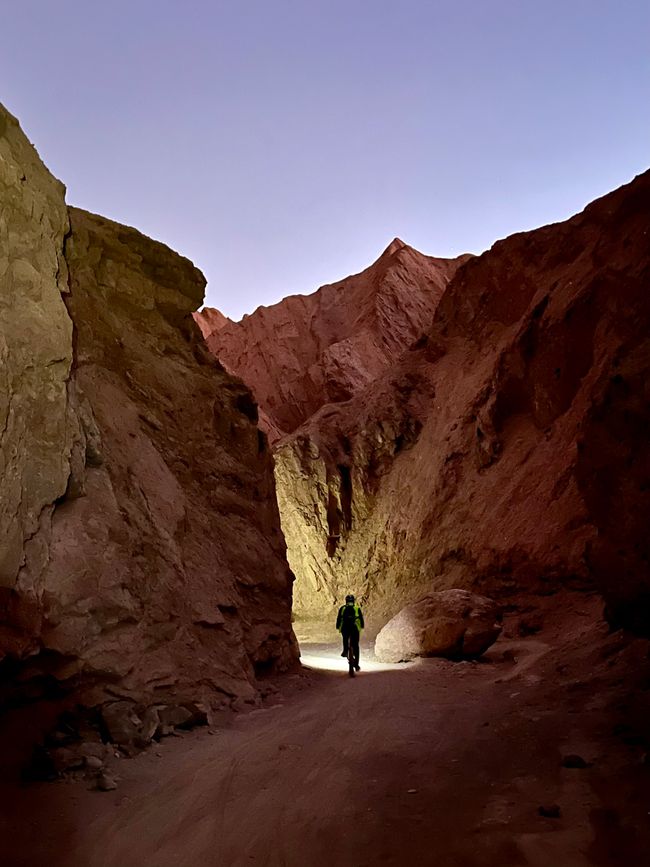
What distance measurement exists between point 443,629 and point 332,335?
28485 millimetres

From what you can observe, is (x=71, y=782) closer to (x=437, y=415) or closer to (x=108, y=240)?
(x=108, y=240)

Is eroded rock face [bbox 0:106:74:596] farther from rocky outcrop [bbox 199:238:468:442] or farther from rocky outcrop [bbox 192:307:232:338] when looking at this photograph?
rocky outcrop [bbox 192:307:232:338]

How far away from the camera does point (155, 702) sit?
6.22 metres

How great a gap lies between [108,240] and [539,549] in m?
12.3

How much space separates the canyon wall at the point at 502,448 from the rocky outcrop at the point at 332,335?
6.39 meters

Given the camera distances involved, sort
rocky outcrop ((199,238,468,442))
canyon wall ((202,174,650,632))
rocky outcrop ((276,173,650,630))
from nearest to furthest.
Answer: canyon wall ((202,174,650,632))
rocky outcrop ((276,173,650,630))
rocky outcrop ((199,238,468,442))

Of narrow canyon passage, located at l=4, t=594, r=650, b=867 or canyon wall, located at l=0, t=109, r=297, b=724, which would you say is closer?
narrow canyon passage, located at l=4, t=594, r=650, b=867

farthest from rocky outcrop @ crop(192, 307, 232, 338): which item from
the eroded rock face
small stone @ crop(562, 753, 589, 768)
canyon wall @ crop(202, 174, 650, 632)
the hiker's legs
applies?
small stone @ crop(562, 753, 589, 768)

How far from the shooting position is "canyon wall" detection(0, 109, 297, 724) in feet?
17.4

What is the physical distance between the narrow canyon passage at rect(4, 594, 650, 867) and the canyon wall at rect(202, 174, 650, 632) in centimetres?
173

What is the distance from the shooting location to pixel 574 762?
4.23m

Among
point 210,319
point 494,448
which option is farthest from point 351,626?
point 210,319

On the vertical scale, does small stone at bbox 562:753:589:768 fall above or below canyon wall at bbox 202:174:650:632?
below

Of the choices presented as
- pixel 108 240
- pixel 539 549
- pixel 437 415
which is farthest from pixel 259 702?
pixel 437 415
